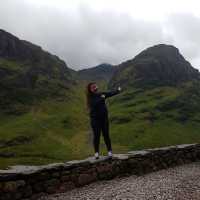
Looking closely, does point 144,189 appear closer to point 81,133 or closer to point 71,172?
point 71,172

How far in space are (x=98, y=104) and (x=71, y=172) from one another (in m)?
3.31

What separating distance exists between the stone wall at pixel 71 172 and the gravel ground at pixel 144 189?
414 millimetres

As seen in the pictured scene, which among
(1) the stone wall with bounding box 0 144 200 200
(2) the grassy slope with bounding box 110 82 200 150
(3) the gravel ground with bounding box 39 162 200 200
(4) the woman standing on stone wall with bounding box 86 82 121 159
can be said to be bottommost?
(3) the gravel ground with bounding box 39 162 200 200

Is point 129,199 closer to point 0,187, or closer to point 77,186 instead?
point 77,186

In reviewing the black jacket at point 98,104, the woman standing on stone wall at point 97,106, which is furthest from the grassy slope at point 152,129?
the black jacket at point 98,104

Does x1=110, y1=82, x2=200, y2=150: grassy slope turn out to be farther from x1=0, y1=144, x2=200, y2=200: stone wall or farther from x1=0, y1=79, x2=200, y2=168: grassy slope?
x1=0, y1=144, x2=200, y2=200: stone wall

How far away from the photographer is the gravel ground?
38.3 feet

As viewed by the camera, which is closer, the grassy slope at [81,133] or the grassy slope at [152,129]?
the grassy slope at [81,133]

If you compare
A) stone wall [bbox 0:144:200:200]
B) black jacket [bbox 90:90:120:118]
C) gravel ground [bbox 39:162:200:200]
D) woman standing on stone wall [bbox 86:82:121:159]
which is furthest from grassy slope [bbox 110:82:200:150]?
black jacket [bbox 90:90:120:118]

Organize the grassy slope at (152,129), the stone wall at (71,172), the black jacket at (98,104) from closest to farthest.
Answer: the stone wall at (71,172)
the black jacket at (98,104)
the grassy slope at (152,129)

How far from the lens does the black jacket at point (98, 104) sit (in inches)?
597

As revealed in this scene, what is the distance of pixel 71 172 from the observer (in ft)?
45.0

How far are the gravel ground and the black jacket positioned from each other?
118 inches

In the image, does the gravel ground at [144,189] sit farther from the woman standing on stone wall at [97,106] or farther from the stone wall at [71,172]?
the woman standing on stone wall at [97,106]
